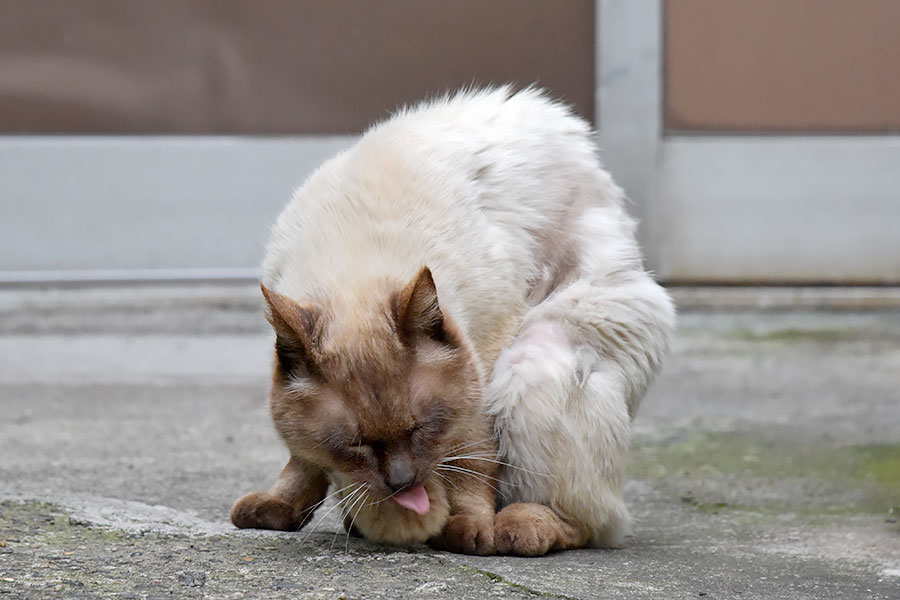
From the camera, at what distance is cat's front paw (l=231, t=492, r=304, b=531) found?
10.5 feet

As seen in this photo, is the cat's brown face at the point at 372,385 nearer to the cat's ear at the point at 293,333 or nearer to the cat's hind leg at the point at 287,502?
the cat's ear at the point at 293,333

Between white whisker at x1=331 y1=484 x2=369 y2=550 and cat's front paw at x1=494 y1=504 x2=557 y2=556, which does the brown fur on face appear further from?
cat's front paw at x1=494 y1=504 x2=557 y2=556

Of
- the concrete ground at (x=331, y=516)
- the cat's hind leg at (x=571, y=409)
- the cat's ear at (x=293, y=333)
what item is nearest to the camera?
the cat's ear at (x=293, y=333)

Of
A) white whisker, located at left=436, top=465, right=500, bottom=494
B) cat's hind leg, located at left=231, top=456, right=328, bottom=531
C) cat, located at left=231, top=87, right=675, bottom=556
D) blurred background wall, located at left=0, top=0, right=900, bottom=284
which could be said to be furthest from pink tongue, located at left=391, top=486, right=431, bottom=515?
blurred background wall, located at left=0, top=0, right=900, bottom=284

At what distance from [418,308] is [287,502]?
0.83 m

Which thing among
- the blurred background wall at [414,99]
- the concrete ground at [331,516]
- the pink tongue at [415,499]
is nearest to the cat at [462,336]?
the pink tongue at [415,499]

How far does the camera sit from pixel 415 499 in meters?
2.85

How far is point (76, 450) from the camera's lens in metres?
4.46

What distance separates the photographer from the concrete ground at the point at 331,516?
9.04 feet

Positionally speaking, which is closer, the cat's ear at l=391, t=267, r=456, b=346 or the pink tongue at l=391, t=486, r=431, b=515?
the cat's ear at l=391, t=267, r=456, b=346

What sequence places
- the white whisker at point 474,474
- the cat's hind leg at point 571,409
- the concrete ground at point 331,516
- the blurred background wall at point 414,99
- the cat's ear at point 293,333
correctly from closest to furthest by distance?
the cat's ear at point 293,333
the concrete ground at point 331,516
the white whisker at point 474,474
the cat's hind leg at point 571,409
the blurred background wall at point 414,99

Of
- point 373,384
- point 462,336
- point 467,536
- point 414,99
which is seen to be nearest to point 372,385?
point 373,384

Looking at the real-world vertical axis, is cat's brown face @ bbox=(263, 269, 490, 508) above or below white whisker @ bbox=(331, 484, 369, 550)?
above

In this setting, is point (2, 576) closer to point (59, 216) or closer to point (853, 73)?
point (59, 216)
